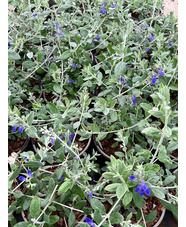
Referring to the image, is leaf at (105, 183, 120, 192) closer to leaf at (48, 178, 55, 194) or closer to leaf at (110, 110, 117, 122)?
leaf at (48, 178, 55, 194)

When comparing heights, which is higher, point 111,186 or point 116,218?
point 111,186

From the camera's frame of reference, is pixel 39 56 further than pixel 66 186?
Yes

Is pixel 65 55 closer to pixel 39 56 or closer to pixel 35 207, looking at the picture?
pixel 39 56

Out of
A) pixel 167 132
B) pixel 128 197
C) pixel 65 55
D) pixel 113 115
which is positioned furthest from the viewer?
pixel 65 55

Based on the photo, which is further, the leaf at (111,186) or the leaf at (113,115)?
the leaf at (113,115)

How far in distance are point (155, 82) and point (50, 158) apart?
2.05 feet

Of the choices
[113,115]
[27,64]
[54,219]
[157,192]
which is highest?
[27,64]

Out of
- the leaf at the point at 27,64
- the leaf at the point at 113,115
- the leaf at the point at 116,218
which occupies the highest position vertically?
the leaf at the point at 27,64

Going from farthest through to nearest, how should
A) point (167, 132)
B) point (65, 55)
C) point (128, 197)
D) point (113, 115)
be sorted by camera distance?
1. point (65, 55)
2. point (113, 115)
3. point (128, 197)
4. point (167, 132)

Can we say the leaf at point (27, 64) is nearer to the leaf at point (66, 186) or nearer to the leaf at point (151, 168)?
the leaf at point (66, 186)

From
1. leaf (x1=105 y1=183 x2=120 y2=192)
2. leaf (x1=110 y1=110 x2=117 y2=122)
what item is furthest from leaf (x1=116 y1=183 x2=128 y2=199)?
leaf (x1=110 y1=110 x2=117 y2=122)

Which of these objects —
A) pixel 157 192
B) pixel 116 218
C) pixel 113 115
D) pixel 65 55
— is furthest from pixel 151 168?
pixel 65 55

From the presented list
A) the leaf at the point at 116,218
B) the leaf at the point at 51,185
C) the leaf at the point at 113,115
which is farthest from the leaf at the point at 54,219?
the leaf at the point at 113,115
